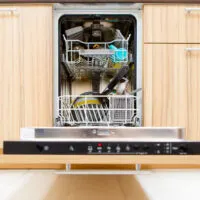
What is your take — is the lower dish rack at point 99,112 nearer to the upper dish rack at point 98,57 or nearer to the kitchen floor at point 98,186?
the upper dish rack at point 98,57

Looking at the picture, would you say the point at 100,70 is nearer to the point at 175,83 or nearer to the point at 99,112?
the point at 99,112

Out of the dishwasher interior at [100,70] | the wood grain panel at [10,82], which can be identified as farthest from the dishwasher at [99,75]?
the wood grain panel at [10,82]

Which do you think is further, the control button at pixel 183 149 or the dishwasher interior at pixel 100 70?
the dishwasher interior at pixel 100 70

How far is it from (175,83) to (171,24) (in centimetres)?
27

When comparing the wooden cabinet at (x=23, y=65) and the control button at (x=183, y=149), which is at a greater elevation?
the wooden cabinet at (x=23, y=65)

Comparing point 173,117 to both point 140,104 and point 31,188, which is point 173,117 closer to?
point 140,104

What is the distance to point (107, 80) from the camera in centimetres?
166

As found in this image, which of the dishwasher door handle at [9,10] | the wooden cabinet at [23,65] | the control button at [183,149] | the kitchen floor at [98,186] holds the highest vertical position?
the dishwasher door handle at [9,10]

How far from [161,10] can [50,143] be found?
846 mm

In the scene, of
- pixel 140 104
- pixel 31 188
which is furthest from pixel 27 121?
pixel 140 104

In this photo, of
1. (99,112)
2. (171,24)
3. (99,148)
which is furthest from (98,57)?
(99,148)

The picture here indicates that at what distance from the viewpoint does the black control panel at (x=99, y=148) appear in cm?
86

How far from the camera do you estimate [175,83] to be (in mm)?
1386

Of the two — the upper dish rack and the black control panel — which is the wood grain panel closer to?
the upper dish rack
